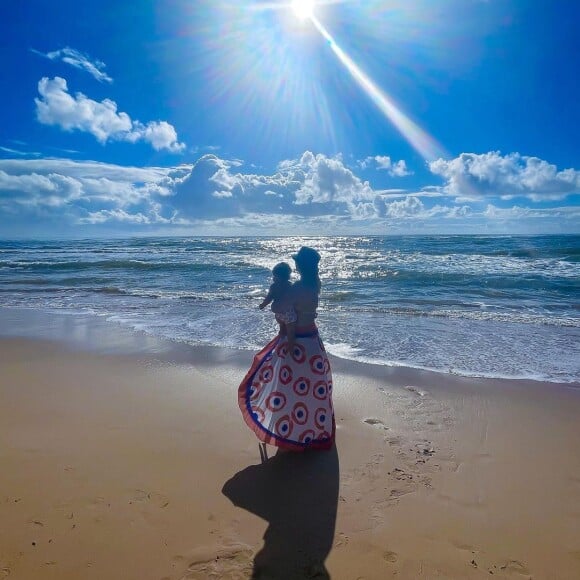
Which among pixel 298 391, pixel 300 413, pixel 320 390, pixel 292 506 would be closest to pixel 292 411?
pixel 300 413

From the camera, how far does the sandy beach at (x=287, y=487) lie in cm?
268

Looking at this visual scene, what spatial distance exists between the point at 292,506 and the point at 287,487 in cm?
23

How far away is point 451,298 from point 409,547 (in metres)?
12.0

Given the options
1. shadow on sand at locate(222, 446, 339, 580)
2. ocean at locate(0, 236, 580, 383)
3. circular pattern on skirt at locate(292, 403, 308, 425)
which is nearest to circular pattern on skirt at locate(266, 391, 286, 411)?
circular pattern on skirt at locate(292, 403, 308, 425)

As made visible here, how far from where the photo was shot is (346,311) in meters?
11.6

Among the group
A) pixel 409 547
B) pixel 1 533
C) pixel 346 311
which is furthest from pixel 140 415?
pixel 346 311

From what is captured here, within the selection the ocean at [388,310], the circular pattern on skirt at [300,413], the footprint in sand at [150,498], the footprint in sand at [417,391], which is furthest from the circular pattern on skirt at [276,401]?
the ocean at [388,310]

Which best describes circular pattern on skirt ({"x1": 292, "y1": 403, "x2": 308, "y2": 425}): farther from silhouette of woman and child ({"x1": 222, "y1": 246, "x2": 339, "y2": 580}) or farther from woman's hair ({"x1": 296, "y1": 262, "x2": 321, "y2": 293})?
woman's hair ({"x1": 296, "y1": 262, "x2": 321, "y2": 293})

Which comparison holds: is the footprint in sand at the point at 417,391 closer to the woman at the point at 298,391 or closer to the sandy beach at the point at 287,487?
the sandy beach at the point at 287,487

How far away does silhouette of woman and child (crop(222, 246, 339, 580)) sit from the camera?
3.36 meters

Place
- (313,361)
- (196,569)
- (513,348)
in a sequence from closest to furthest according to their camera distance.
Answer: (196,569)
(313,361)
(513,348)

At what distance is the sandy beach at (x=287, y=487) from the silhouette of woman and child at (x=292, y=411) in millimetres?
28

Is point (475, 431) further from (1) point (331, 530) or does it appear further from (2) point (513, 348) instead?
(2) point (513, 348)

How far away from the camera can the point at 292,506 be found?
323 centimetres
